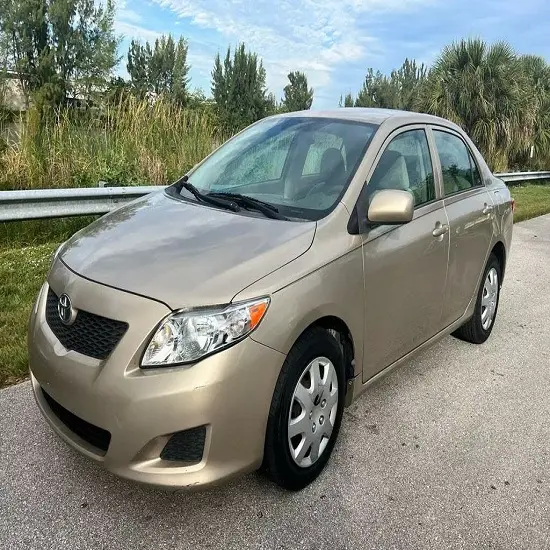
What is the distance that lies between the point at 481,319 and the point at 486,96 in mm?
16017

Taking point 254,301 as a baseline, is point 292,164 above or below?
above

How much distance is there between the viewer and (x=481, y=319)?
14.6 ft

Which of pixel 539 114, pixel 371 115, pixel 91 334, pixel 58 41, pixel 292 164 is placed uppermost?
pixel 58 41

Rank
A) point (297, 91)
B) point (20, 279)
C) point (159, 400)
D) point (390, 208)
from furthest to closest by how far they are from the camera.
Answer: point (297, 91) → point (20, 279) → point (390, 208) → point (159, 400)

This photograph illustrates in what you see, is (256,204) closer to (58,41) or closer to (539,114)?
(539,114)

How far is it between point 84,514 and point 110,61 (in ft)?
115

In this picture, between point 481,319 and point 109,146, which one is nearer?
point 481,319

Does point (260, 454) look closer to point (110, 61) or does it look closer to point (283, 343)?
point (283, 343)

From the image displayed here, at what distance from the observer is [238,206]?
3012 mm

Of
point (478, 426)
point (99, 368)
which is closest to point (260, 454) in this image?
point (99, 368)

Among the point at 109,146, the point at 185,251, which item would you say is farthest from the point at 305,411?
the point at 109,146

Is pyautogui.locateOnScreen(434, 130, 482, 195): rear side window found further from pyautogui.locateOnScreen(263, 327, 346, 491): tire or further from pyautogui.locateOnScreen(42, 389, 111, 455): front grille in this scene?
pyautogui.locateOnScreen(42, 389, 111, 455): front grille

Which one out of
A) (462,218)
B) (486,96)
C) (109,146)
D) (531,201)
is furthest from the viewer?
(486,96)

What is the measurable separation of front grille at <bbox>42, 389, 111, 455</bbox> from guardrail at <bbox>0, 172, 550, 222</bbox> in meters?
3.57
